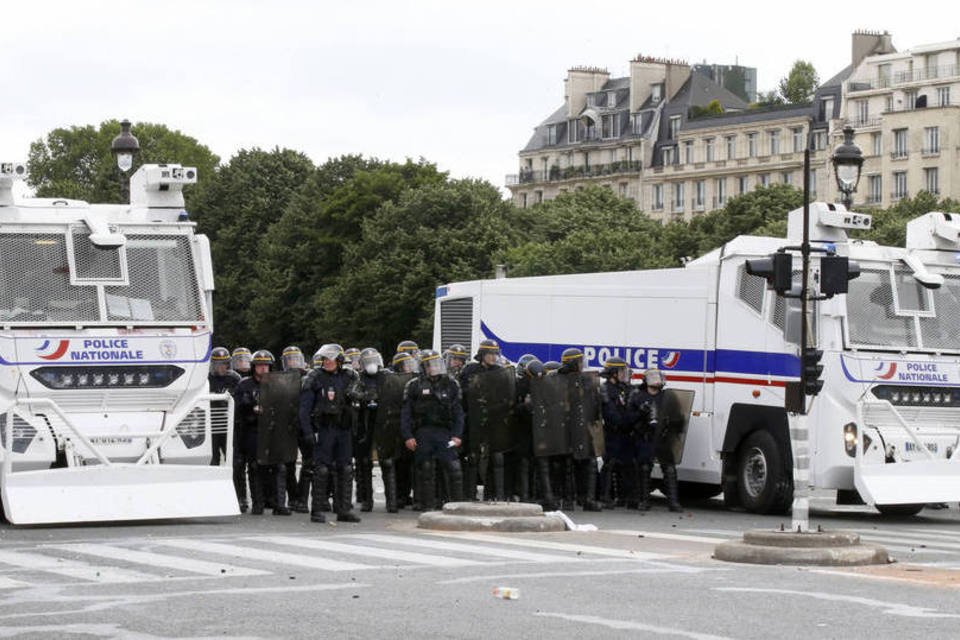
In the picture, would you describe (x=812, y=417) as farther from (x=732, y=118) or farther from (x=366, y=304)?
(x=732, y=118)

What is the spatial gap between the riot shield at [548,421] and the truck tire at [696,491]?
324 cm

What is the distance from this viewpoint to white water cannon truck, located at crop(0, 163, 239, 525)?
22031 mm

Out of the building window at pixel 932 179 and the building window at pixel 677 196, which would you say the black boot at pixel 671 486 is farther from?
the building window at pixel 677 196

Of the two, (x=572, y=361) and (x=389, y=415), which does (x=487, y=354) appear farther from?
(x=389, y=415)

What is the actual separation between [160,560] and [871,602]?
6.15 metres

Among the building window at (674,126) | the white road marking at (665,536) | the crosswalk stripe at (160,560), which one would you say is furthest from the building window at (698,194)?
the crosswalk stripe at (160,560)

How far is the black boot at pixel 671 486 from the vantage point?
26.2 meters

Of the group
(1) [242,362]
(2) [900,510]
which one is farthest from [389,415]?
(2) [900,510]

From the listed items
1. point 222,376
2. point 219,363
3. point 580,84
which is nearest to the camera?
point 222,376

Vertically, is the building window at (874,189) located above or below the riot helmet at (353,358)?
above

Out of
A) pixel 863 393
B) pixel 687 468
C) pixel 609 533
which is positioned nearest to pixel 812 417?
pixel 863 393

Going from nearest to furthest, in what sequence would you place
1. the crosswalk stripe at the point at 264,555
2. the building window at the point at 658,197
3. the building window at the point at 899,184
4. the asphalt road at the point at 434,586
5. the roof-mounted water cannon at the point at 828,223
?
1. the asphalt road at the point at 434,586
2. the crosswalk stripe at the point at 264,555
3. the roof-mounted water cannon at the point at 828,223
4. the building window at the point at 899,184
5. the building window at the point at 658,197

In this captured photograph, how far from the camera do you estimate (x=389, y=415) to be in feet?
82.1

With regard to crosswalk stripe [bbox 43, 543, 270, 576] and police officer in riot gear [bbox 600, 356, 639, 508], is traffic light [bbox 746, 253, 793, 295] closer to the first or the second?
crosswalk stripe [bbox 43, 543, 270, 576]
